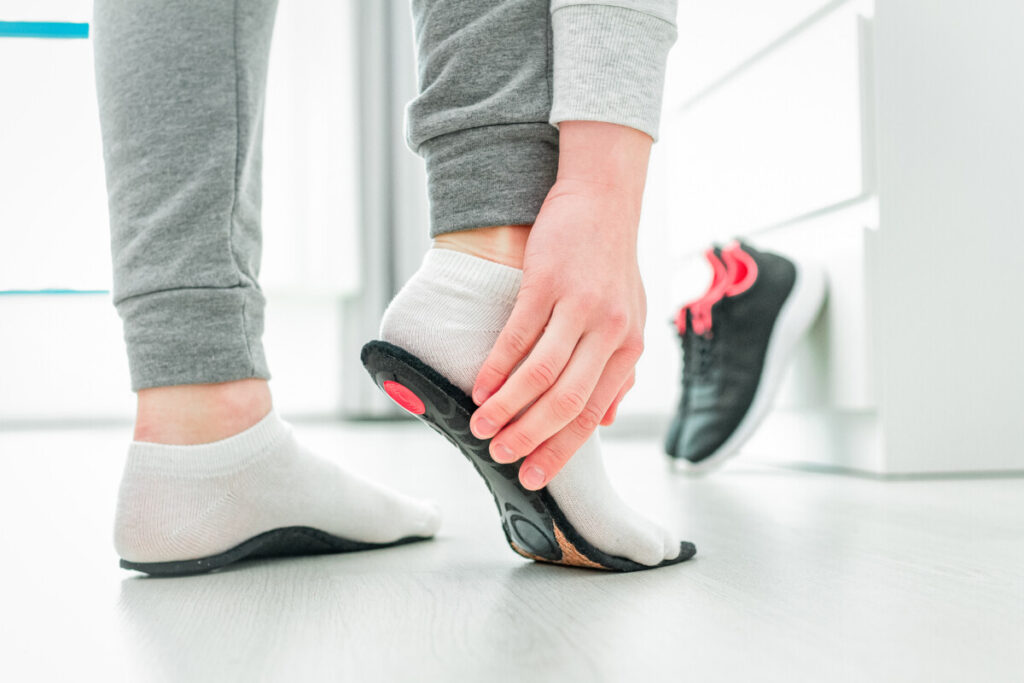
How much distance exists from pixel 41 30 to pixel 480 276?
1.22 meters

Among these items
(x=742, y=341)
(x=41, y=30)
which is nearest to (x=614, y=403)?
(x=742, y=341)

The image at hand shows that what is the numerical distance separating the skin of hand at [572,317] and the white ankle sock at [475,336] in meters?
0.04

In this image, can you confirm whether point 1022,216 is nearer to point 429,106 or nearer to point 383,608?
point 429,106

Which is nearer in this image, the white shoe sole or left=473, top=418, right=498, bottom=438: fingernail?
left=473, top=418, right=498, bottom=438: fingernail

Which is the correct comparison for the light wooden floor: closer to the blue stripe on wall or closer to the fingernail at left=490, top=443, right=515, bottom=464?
the fingernail at left=490, top=443, right=515, bottom=464

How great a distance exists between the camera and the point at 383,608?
0.52 metres

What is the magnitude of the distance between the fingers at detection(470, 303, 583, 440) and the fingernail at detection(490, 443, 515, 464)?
17 mm

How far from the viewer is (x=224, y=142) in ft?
2.11

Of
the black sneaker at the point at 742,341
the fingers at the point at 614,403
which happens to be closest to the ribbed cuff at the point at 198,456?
the fingers at the point at 614,403

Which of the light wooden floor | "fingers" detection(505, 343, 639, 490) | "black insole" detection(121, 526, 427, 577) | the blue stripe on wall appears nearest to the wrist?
"fingers" detection(505, 343, 639, 490)

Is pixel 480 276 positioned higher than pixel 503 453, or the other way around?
pixel 480 276

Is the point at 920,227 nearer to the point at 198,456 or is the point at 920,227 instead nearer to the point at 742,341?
the point at 742,341

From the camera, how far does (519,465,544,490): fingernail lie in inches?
21.2

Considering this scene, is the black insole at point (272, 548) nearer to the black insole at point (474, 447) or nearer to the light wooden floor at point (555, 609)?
the light wooden floor at point (555, 609)
